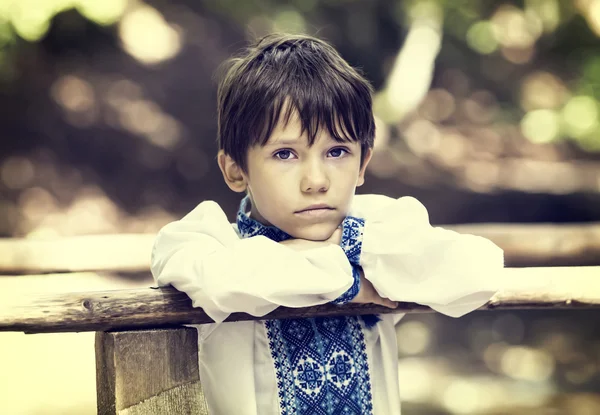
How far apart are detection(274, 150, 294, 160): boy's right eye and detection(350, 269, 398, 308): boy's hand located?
0.27 metres

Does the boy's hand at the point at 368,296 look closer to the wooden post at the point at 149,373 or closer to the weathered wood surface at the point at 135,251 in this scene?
the wooden post at the point at 149,373

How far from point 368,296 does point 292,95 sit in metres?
0.42

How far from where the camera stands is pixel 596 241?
3.42 meters

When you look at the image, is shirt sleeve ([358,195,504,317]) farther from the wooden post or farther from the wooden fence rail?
the wooden post

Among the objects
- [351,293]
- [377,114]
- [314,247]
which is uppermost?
[377,114]

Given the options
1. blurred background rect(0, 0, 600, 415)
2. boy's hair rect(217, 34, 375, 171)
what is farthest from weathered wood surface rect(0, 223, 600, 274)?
blurred background rect(0, 0, 600, 415)

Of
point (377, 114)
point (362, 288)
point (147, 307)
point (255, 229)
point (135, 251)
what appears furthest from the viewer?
point (377, 114)

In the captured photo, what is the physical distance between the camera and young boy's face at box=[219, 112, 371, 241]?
Answer: 1521 millimetres

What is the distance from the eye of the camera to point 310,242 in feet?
5.09

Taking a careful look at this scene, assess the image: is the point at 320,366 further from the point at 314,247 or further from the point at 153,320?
the point at 153,320

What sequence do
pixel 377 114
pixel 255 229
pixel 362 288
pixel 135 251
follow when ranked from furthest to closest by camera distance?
pixel 377 114 < pixel 135 251 < pixel 255 229 < pixel 362 288

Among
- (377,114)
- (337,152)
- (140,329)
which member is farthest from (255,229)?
(377,114)

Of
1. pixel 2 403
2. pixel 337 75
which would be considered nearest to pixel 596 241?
pixel 337 75

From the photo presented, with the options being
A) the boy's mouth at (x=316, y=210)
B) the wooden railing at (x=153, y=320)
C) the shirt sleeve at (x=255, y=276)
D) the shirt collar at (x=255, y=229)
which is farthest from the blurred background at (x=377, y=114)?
the shirt sleeve at (x=255, y=276)
